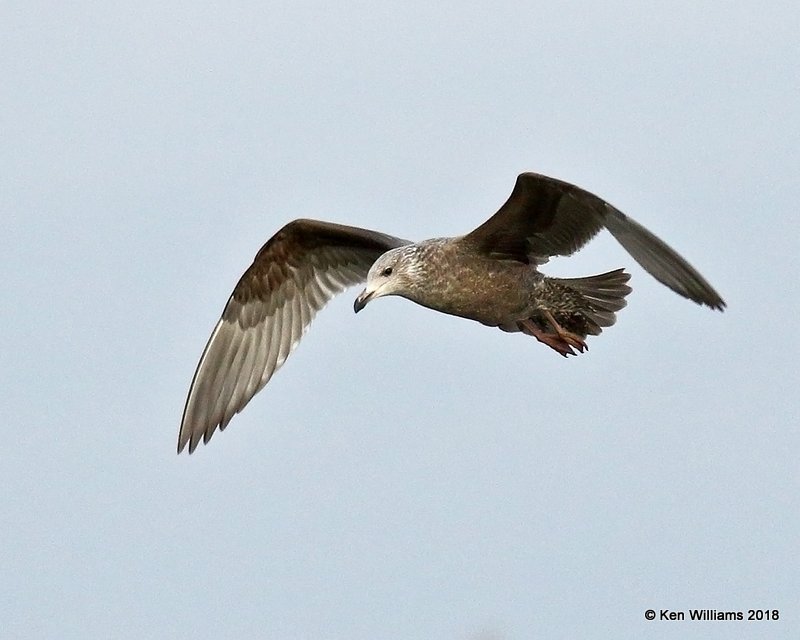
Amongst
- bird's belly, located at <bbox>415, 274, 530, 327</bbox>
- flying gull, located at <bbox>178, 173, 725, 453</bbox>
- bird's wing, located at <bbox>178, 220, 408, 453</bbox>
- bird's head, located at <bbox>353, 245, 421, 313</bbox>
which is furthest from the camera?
bird's wing, located at <bbox>178, 220, 408, 453</bbox>

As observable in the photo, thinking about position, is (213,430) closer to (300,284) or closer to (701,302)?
(300,284)

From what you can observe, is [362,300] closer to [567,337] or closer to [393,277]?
[393,277]

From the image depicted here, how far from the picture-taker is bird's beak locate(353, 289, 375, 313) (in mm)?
10995

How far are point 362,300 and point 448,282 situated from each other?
637mm

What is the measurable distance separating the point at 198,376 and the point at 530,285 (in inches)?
114

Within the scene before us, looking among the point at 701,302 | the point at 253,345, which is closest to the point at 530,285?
the point at 701,302

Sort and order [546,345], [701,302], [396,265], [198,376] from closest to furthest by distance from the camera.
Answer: [701,302]
[396,265]
[546,345]
[198,376]

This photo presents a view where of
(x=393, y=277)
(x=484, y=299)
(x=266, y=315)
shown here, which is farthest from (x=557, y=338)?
(x=266, y=315)

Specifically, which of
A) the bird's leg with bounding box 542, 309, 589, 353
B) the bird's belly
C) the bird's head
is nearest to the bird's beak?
the bird's head

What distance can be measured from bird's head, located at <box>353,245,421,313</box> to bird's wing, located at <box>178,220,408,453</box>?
1414mm

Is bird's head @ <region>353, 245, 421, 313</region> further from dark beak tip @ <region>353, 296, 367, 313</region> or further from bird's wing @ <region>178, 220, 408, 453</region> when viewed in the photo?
bird's wing @ <region>178, 220, 408, 453</region>

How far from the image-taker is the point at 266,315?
42.5 feet

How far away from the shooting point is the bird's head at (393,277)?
1112 cm

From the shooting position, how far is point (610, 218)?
10609 millimetres
